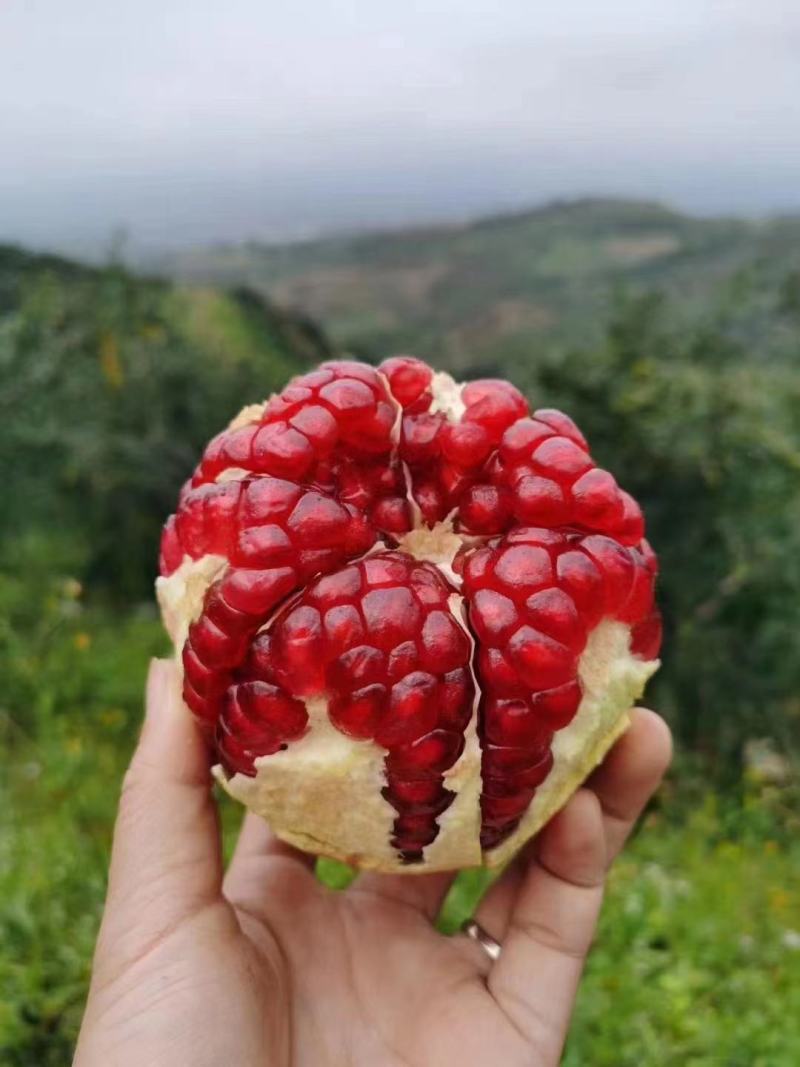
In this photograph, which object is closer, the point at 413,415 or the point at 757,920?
the point at 413,415

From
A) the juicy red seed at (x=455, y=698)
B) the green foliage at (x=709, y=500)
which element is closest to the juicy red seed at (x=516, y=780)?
the juicy red seed at (x=455, y=698)

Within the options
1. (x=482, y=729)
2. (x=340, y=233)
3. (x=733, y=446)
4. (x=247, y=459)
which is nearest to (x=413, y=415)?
(x=247, y=459)

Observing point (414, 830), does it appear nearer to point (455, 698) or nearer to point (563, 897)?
point (455, 698)

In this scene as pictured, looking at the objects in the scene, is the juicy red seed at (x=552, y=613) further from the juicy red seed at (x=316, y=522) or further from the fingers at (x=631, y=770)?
the fingers at (x=631, y=770)

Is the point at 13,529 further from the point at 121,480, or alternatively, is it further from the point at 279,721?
the point at 279,721

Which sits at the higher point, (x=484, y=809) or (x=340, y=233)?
(x=340, y=233)

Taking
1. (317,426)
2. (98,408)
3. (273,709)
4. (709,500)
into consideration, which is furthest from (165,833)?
(98,408)
